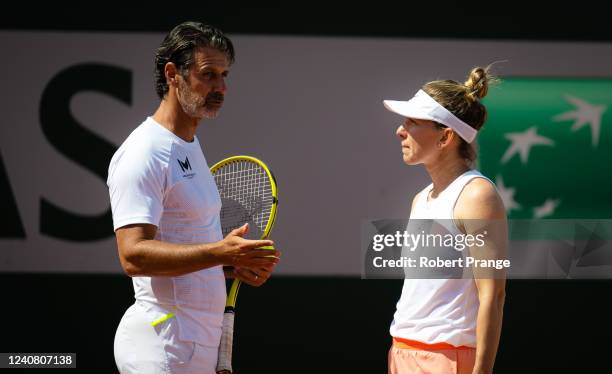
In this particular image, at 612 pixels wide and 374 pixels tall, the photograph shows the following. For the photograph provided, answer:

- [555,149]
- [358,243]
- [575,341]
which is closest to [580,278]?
[575,341]

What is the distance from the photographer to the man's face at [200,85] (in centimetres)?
259

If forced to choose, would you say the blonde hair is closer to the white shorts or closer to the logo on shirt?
the logo on shirt

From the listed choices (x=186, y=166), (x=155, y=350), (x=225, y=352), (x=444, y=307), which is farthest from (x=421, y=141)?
(x=155, y=350)

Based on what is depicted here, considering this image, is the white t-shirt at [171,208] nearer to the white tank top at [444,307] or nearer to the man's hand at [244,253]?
the man's hand at [244,253]

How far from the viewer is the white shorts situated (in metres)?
2.47

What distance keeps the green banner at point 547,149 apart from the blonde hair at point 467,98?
7.69 ft

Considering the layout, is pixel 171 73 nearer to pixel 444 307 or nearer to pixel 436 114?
pixel 436 114

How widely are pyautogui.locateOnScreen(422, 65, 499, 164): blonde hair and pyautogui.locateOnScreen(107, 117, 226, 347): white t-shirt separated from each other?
2.64 feet

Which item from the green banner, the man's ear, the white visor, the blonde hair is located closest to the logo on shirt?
the man's ear

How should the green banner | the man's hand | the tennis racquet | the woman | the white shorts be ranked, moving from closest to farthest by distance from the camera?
the man's hand < the white shorts < the woman < the tennis racquet < the green banner

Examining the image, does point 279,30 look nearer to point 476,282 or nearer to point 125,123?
point 125,123

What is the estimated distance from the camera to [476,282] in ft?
8.57

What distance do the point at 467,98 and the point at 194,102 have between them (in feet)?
2.92

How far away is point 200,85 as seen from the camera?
2590 mm
